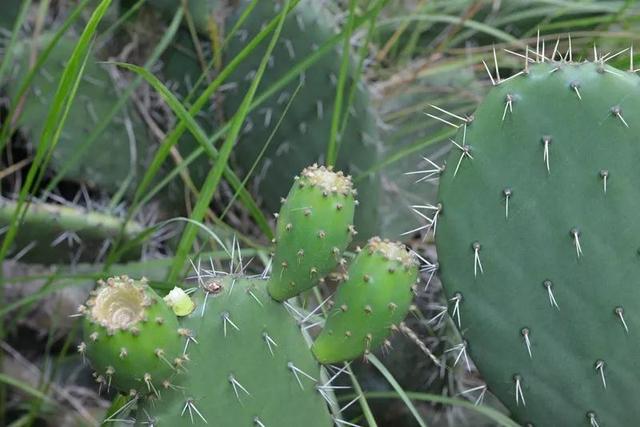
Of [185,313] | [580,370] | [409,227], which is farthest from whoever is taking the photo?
[409,227]

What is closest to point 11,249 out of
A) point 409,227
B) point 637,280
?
point 409,227

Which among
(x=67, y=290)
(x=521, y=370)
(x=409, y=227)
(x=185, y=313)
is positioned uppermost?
(x=185, y=313)

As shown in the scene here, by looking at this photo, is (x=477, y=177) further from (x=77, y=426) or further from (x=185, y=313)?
(x=77, y=426)

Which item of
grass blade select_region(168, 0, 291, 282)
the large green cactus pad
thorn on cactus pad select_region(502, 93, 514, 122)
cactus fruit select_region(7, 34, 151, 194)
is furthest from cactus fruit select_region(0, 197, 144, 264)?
thorn on cactus pad select_region(502, 93, 514, 122)

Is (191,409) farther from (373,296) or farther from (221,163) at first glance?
(221,163)

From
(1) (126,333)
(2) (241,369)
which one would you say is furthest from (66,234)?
(1) (126,333)
